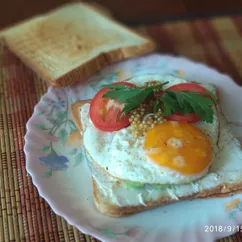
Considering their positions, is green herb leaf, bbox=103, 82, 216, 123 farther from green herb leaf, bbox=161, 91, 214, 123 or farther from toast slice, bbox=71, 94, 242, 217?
toast slice, bbox=71, 94, 242, 217

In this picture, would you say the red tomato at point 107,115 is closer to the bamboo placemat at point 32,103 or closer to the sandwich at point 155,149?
the sandwich at point 155,149

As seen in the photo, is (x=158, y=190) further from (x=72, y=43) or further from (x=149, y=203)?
(x=72, y=43)

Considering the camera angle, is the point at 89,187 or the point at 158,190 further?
the point at 89,187

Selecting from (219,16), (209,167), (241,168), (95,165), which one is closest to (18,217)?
(95,165)

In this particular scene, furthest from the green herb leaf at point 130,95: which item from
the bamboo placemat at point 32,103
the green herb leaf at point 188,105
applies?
the bamboo placemat at point 32,103

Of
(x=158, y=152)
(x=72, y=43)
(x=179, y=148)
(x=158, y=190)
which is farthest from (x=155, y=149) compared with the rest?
(x=72, y=43)
